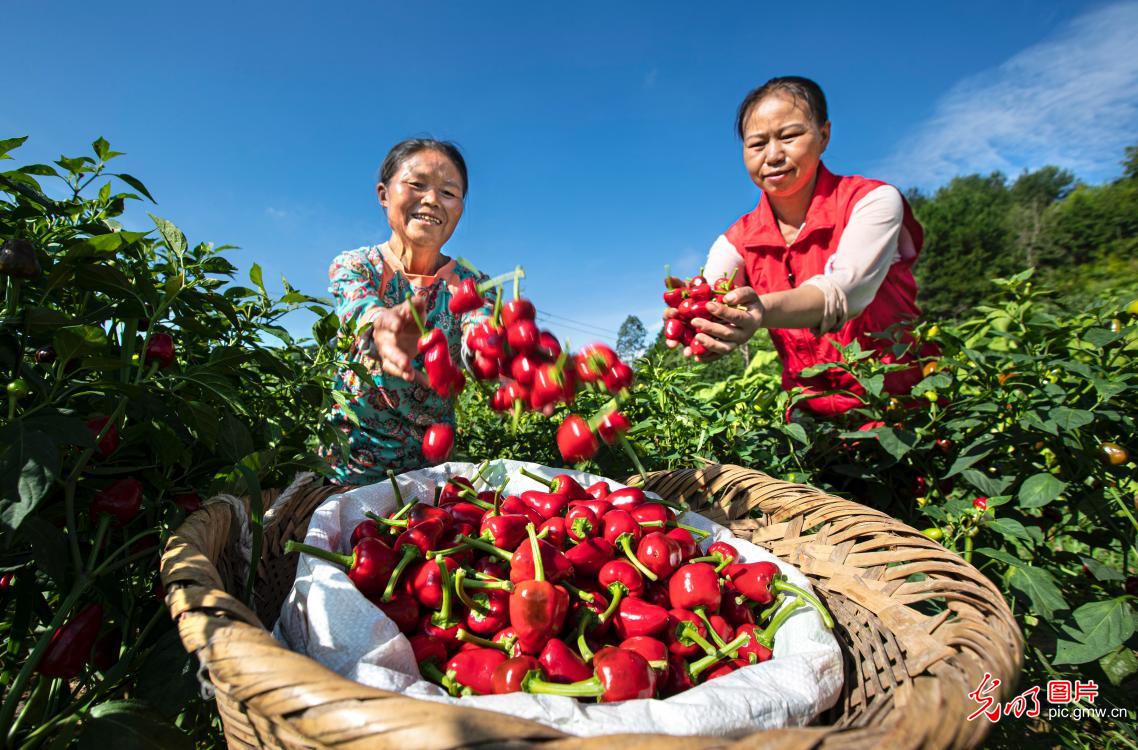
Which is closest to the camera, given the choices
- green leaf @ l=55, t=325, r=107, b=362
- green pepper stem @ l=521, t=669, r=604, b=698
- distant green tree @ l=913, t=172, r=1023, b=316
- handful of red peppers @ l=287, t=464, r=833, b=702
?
green leaf @ l=55, t=325, r=107, b=362

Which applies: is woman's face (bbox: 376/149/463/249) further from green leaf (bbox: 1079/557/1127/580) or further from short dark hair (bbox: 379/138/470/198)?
green leaf (bbox: 1079/557/1127/580)

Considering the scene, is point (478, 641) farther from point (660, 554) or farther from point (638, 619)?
point (660, 554)

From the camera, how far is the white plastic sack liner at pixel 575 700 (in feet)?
2.76

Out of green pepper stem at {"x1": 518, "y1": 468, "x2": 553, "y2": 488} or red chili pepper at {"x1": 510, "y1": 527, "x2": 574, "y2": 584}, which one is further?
green pepper stem at {"x1": 518, "y1": 468, "x2": 553, "y2": 488}

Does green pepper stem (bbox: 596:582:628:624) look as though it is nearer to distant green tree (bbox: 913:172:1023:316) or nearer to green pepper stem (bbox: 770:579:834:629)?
green pepper stem (bbox: 770:579:834:629)

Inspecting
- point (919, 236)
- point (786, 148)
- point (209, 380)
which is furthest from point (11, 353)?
point (919, 236)

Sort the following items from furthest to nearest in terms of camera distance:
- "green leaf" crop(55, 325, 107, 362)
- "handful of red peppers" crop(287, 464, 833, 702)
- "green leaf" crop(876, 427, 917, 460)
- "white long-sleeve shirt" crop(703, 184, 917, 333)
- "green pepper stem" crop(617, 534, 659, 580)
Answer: "white long-sleeve shirt" crop(703, 184, 917, 333) → "green leaf" crop(876, 427, 917, 460) → "green pepper stem" crop(617, 534, 659, 580) → "handful of red peppers" crop(287, 464, 833, 702) → "green leaf" crop(55, 325, 107, 362)

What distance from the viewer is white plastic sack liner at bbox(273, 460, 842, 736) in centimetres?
84

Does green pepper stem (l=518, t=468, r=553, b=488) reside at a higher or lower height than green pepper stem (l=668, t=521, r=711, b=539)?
higher

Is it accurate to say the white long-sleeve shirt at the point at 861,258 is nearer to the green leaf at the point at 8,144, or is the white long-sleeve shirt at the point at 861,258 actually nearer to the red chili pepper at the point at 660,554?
the red chili pepper at the point at 660,554

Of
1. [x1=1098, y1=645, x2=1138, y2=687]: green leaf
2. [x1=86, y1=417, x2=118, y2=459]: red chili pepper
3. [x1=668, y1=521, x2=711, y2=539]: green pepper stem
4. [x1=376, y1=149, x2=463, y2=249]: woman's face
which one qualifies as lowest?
[x1=1098, y1=645, x2=1138, y2=687]: green leaf

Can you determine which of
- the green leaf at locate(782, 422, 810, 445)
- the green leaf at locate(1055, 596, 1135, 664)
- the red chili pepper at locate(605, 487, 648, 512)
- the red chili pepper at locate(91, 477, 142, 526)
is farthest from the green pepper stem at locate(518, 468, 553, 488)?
the green leaf at locate(1055, 596, 1135, 664)

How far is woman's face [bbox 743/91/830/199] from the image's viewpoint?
2074 mm

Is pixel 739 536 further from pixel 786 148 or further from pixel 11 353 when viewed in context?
pixel 11 353
